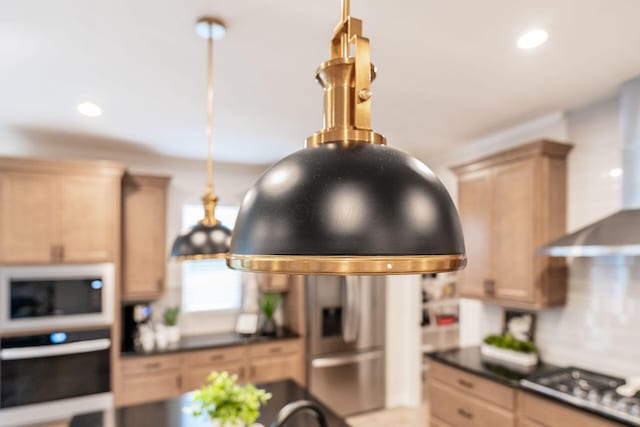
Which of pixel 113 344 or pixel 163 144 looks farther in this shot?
pixel 163 144

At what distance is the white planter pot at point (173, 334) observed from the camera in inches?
145

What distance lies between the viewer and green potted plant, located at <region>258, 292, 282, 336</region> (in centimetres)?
403

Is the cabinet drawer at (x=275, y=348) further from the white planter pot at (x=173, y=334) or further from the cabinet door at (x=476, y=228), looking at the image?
the cabinet door at (x=476, y=228)

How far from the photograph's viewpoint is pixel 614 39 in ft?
5.58

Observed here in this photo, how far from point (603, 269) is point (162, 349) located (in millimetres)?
3431

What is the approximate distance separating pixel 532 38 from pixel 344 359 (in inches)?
129

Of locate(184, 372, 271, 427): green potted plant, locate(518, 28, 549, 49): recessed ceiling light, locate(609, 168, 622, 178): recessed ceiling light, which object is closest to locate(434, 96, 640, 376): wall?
locate(609, 168, 622, 178): recessed ceiling light

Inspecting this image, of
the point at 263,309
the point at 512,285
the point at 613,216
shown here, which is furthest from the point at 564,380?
the point at 263,309

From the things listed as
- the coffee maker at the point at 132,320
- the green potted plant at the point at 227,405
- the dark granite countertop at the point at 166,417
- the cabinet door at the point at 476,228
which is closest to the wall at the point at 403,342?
the cabinet door at the point at 476,228

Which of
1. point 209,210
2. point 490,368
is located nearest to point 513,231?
point 490,368

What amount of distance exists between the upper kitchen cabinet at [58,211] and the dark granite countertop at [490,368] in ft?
9.19

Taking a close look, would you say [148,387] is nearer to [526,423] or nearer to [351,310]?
[351,310]

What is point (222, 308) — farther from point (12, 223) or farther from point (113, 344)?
point (12, 223)

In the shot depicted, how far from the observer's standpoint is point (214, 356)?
3590 mm
